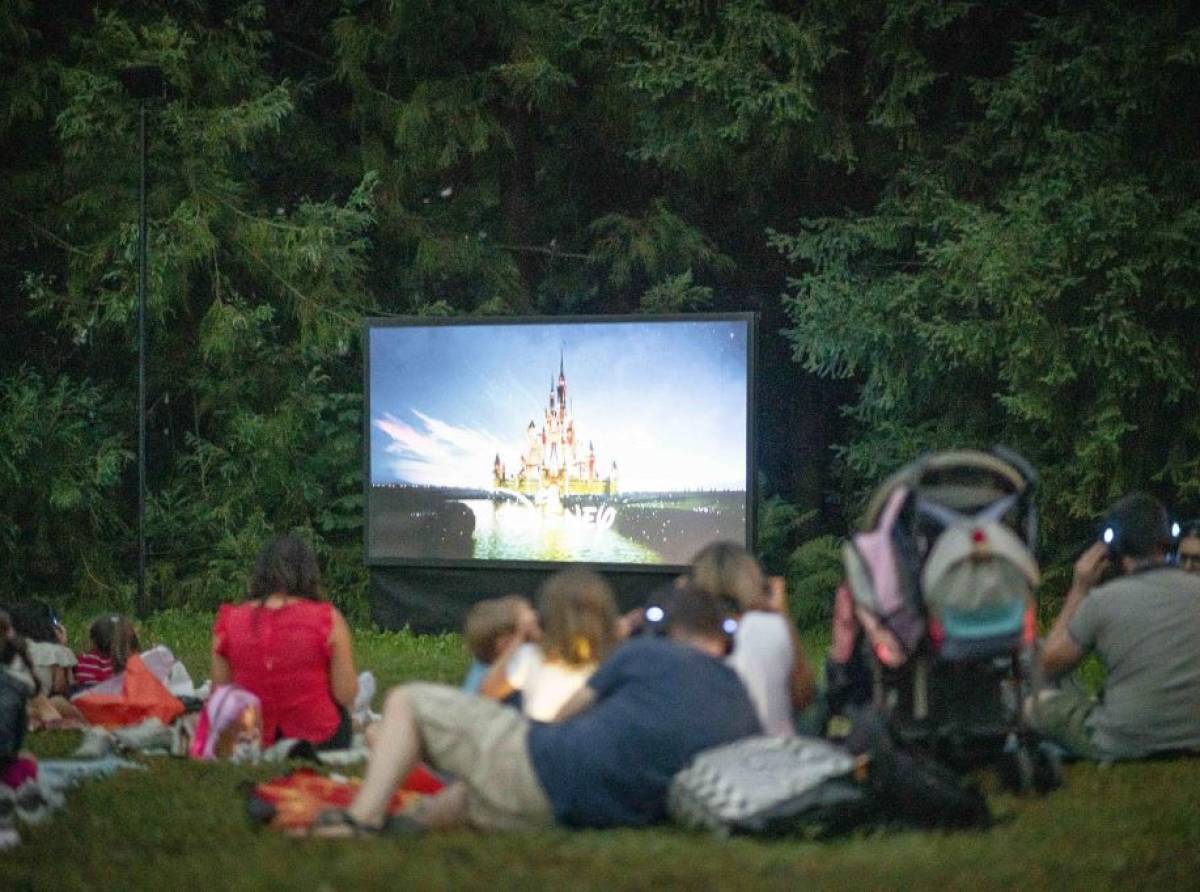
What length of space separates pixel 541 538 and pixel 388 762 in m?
9.84

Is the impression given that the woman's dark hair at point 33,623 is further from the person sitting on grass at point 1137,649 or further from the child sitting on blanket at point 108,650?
the person sitting on grass at point 1137,649

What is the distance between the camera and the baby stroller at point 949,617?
7305 mm

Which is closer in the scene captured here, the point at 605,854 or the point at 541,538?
the point at 605,854

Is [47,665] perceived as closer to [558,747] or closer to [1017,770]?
[558,747]

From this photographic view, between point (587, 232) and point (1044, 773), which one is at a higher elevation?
point (587, 232)

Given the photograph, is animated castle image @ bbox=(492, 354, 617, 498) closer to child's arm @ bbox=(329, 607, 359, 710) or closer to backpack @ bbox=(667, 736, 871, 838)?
child's arm @ bbox=(329, 607, 359, 710)

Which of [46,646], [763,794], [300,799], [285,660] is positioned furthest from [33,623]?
[763,794]

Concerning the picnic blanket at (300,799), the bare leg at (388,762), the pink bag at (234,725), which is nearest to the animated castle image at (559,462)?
the pink bag at (234,725)

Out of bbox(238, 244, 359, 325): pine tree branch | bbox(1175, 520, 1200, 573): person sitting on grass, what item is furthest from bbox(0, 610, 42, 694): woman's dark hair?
bbox(238, 244, 359, 325): pine tree branch

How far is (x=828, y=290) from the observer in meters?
18.6

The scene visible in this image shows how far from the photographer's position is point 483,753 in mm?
6781

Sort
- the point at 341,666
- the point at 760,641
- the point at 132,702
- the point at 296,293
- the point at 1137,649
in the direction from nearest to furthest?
the point at 760,641 < the point at 1137,649 < the point at 341,666 < the point at 132,702 < the point at 296,293

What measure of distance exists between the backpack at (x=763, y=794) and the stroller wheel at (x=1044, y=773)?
4.56 ft

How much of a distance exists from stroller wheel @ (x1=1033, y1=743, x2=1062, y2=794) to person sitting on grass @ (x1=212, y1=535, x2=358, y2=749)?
302 cm
